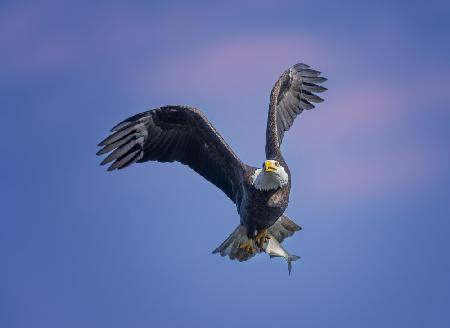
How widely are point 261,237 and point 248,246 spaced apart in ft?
0.73

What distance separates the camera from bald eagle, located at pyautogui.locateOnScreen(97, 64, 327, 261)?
12398 mm

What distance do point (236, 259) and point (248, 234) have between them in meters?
0.49

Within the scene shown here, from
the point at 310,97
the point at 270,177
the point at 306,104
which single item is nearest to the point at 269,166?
the point at 270,177

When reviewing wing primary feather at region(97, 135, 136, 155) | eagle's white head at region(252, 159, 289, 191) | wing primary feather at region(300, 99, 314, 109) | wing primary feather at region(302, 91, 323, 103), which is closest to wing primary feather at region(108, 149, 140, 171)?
wing primary feather at region(97, 135, 136, 155)

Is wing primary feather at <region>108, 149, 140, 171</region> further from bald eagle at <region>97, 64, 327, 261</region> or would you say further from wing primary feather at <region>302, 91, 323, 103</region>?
wing primary feather at <region>302, 91, 323, 103</region>

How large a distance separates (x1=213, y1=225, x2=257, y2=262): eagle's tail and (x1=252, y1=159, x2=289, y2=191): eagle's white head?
4.37ft

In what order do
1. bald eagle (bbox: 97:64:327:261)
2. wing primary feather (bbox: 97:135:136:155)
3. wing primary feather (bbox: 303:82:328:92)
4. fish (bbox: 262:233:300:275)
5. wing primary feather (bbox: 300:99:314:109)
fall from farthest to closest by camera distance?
wing primary feather (bbox: 303:82:328:92) < wing primary feather (bbox: 300:99:314:109) < fish (bbox: 262:233:300:275) < wing primary feather (bbox: 97:135:136:155) < bald eagle (bbox: 97:64:327:261)

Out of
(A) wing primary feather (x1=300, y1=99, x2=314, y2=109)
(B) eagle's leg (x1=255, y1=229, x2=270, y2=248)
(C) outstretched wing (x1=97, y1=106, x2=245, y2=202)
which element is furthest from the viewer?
(A) wing primary feather (x1=300, y1=99, x2=314, y2=109)

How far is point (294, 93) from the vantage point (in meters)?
14.9

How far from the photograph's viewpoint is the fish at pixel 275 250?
13.4 meters

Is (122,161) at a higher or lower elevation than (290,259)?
higher

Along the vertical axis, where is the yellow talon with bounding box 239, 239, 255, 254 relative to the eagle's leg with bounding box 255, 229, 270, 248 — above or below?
below

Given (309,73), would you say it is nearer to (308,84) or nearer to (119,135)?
(308,84)

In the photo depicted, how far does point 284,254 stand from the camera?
44.0ft
